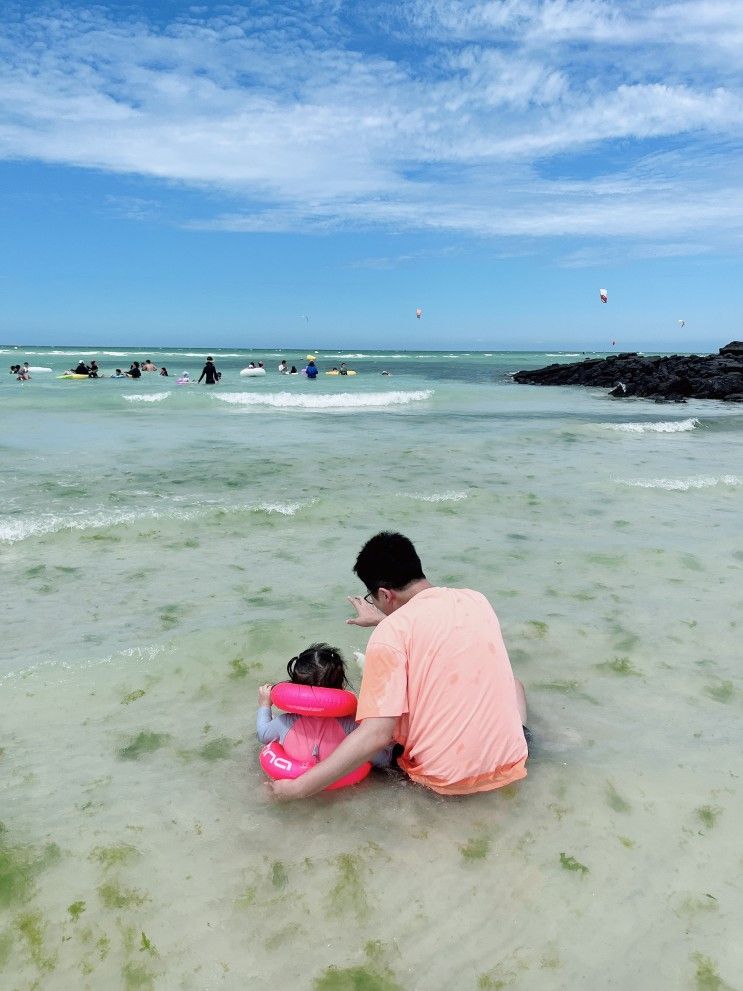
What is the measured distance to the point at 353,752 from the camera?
124 inches

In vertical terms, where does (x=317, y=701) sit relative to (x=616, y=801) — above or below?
above

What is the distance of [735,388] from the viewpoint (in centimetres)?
3528

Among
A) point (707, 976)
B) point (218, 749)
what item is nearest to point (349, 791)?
point (218, 749)

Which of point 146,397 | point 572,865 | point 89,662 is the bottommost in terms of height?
point 146,397

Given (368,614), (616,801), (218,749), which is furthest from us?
(368,614)

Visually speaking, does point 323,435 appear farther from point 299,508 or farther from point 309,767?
point 309,767

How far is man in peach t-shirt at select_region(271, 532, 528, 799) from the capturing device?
125 inches

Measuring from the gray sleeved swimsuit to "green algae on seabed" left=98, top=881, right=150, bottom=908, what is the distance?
97cm

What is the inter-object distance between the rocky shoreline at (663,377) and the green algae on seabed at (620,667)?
105 feet

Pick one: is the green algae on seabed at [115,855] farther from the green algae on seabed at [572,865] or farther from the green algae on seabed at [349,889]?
the green algae on seabed at [572,865]

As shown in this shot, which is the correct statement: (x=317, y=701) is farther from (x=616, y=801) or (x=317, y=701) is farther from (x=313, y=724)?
(x=616, y=801)

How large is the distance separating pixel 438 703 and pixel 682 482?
993cm

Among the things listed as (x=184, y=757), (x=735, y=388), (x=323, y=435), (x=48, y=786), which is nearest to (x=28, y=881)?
(x=48, y=786)

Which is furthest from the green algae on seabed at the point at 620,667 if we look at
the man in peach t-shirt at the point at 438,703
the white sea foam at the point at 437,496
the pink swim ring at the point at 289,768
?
the white sea foam at the point at 437,496
